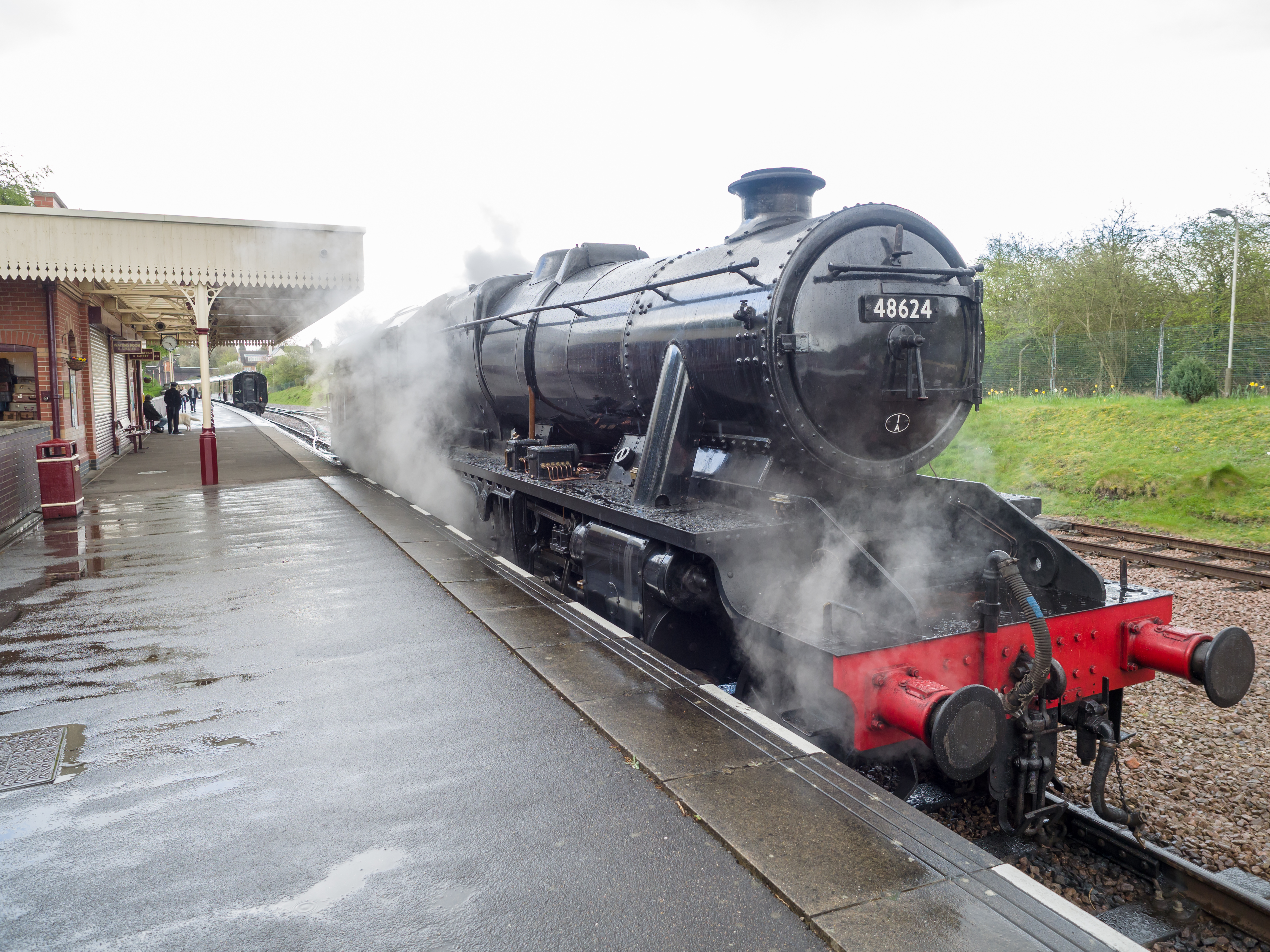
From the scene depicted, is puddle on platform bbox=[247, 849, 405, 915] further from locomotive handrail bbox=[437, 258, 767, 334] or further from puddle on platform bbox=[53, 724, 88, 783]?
locomotive handrail bbox=[437, 258, 767, 334]

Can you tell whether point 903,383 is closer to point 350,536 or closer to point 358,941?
point 358,941

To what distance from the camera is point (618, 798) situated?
2982 mm

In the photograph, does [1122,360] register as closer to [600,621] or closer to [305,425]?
[600,621]

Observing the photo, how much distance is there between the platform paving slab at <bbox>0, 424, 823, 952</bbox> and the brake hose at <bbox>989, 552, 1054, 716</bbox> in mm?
1577

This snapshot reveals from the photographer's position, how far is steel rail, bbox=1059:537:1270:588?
284 inches

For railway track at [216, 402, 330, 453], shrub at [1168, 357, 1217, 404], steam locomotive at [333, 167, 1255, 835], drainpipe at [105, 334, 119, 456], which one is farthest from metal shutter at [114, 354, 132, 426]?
shrub at [1168, 357, 1217, 404]

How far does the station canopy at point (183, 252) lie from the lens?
11156 millimetres

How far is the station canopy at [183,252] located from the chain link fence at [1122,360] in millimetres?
11339

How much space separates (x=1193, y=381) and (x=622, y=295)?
43.2ft

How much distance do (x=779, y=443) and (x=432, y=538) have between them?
455cm

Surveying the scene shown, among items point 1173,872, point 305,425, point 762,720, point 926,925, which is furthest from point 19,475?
point 305,425

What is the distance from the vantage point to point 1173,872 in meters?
3.32

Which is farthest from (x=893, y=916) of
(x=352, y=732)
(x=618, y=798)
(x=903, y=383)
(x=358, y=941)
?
(x=903, y=383)

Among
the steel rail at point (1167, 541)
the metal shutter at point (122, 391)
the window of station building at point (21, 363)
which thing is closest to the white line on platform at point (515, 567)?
the steel rail at point (1167, 541)
